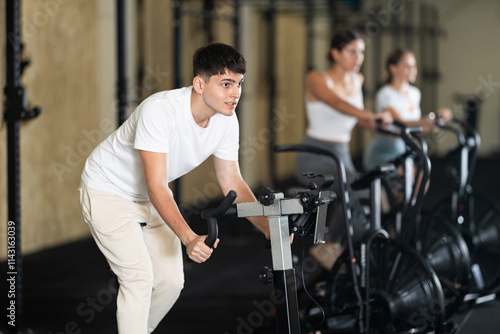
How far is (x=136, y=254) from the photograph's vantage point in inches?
90.0

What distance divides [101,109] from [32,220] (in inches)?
43.6

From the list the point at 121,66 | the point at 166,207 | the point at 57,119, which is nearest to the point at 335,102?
the point at 121,66

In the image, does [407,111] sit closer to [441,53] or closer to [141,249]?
[141,249]

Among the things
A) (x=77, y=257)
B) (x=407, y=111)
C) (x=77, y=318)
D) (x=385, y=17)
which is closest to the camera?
(x=77, y=318)

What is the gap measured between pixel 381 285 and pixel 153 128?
1.36 metres

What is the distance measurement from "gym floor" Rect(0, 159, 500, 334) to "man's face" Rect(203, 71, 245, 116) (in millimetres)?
842

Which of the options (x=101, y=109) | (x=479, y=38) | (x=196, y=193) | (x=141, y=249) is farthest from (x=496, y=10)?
(x=141, y=249)

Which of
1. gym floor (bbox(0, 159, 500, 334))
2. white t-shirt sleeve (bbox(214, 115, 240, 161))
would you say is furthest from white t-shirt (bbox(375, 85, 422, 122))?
white t-shirt sleeve (bbox(214, 115, 240, 161))

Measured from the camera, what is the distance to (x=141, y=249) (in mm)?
2305

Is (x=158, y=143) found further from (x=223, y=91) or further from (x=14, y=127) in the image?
(x=14, y=127)

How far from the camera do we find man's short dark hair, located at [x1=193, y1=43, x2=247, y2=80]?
2104 millimetres

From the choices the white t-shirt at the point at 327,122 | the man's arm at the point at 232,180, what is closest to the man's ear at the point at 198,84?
the man's arm at the point at 232,180

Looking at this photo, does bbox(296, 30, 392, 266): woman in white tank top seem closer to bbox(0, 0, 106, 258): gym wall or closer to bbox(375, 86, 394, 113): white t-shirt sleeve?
bbox(375, 86, 394, 113): white t-shirt sleeve

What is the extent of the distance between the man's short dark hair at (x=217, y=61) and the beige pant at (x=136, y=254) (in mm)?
547
